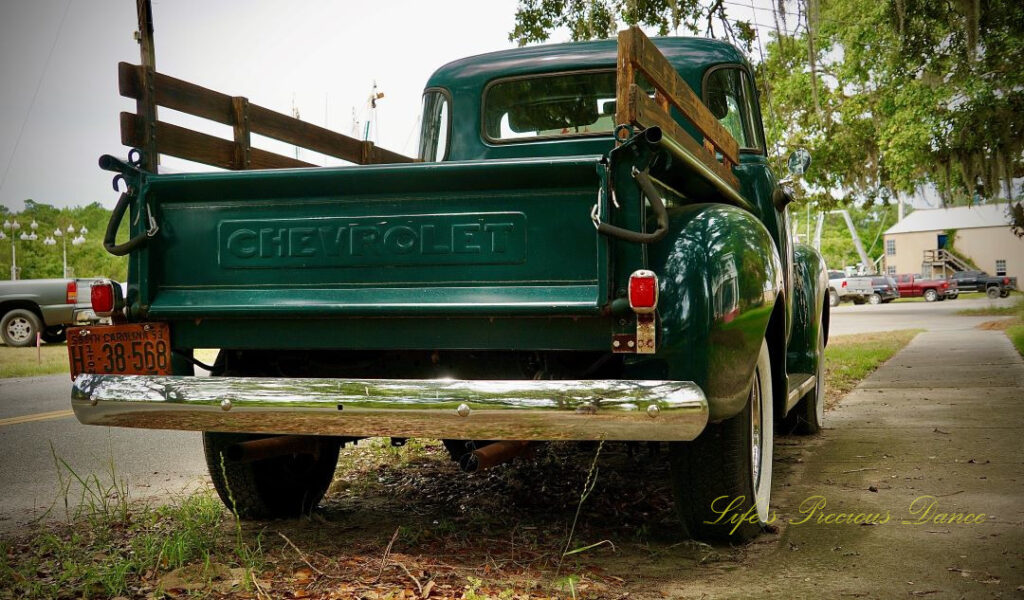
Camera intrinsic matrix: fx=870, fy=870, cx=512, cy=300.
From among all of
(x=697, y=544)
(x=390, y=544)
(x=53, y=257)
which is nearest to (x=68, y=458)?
(x=390, y=544)

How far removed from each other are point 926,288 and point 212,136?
43.1m

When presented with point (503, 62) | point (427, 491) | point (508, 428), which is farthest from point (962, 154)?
point (508, 428)

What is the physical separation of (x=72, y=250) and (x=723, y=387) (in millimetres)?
70786

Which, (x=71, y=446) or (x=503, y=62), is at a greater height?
(x=503, y=62)

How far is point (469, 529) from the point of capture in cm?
375

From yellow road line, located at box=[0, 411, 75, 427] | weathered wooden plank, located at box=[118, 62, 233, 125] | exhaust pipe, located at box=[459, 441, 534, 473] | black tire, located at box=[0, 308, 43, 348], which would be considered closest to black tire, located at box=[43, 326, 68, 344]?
black tire, located at box=[0, 308, 43, 348]

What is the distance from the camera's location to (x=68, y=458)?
5.64 m

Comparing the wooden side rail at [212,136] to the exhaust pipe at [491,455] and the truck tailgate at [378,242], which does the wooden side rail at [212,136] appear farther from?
the exhaust pipe at [491,455]

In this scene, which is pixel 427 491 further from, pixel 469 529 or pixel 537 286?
pixel 537 286

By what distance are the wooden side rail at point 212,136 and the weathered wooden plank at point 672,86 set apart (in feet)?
7.13

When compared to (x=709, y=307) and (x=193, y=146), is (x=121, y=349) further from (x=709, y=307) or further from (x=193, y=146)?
(x=709, y=307)

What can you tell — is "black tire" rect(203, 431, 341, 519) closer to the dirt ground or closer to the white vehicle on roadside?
the dirt ground

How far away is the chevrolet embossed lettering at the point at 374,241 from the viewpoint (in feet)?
10.2

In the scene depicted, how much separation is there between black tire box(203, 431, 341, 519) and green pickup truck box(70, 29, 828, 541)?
0.07 feet
